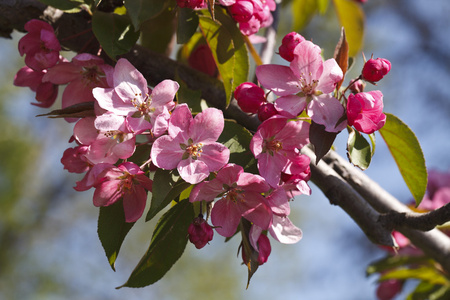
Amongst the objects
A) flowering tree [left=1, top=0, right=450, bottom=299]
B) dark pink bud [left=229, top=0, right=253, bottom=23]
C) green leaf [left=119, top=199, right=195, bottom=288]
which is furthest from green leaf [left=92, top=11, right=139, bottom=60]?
green leaf [left=119, top=199, right=195, bottom=288]

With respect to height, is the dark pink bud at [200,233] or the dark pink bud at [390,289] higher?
the dark pink bud at [200,233]

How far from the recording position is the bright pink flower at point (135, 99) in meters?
0.86

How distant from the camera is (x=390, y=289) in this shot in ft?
6.38

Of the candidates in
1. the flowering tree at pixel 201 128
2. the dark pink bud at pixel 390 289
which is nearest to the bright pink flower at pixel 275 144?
the flowering tree at pixel 201 128

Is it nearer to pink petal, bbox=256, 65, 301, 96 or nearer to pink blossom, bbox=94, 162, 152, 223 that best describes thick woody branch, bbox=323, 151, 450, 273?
pink petal, bbox=256, 65, 301, 96

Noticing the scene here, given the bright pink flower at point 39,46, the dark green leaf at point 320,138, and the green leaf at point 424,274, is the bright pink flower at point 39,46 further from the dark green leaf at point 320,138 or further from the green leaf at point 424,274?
the green leaf at point 424,274

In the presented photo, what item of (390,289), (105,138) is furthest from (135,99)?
(390,289)

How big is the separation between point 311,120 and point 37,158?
7385 mm

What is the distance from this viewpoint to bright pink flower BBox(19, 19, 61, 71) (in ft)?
3.16

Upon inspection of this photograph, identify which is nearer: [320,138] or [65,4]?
[320,138]

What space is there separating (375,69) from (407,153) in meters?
0.27

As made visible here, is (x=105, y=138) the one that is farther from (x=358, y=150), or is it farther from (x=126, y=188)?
(x=358, y=150)

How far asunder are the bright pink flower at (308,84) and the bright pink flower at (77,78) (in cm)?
34

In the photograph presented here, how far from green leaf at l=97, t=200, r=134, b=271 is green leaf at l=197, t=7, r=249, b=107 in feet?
1.11
